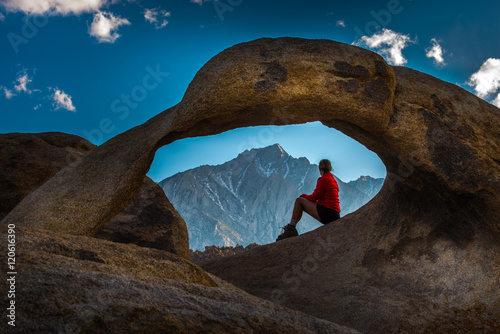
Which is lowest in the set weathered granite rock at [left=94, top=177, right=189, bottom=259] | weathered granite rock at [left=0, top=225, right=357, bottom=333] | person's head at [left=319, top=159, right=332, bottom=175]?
weathered granite rock at [left=0, top=225, right=357, bottom=333]

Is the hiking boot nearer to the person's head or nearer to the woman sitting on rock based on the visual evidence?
the woman sitting on rock

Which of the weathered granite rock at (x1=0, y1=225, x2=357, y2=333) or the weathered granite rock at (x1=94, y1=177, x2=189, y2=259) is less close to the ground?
the weathered granite rock at (x1=94, y1=177, x2=189, y2=259)

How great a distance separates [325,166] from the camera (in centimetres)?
864

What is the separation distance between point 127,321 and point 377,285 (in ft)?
15.1

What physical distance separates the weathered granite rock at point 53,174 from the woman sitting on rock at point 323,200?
2.99m

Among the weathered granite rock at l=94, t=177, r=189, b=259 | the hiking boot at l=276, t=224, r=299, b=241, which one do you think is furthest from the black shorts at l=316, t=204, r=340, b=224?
the weathered granite rock at l=94, t=177, r=189, b=259

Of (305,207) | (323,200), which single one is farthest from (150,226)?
(323,200)

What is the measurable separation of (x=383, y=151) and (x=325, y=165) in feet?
9.17

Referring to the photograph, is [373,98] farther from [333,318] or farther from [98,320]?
[98,320]

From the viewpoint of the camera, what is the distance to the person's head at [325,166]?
8.60 m

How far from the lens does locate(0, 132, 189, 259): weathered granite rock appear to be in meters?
7.08

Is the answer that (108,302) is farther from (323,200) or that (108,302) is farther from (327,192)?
(323,200)

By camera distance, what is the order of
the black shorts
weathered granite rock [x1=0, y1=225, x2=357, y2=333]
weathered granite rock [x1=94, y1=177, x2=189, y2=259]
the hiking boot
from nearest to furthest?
1. weathered granite rock [x1=0, y1=225, x2=357, y2=333]
2. weathered granite rock [x1=94, y1=177, x2=189, y2=259]
3. the black shorts
4. the hiking boot

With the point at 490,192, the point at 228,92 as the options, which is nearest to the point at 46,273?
the point at 228,92
